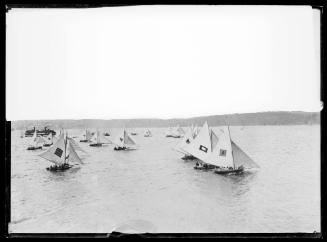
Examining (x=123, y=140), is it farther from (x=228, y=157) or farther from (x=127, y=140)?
(x=228, y=157)

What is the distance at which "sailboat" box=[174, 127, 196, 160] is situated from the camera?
1.28 metres

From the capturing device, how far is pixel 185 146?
128cm

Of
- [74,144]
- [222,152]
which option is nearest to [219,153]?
[222,152]

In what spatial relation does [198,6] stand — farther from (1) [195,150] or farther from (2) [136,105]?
(1) [195,150]

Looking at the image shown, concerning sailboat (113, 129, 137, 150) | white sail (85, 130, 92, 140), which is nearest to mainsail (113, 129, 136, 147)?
sailboat (113, 129, 137, 150)

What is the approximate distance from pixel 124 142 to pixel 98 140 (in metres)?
0.10

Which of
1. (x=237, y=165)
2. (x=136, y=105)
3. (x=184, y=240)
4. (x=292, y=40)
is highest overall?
(x=292, y=40)

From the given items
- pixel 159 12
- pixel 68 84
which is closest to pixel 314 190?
pixel 159 12

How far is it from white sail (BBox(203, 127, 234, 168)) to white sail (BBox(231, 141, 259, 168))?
17mm

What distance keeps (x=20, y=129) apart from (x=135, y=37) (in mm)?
594

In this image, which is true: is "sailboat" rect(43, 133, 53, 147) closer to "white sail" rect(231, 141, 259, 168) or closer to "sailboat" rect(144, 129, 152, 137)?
"sailboat" rect(144, 129, 152, 137)

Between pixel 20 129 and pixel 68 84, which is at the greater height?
pixel 68 84

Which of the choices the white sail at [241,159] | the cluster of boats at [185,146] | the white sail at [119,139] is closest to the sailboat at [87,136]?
the cluster of boats at [185,146]

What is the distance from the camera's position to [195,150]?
1.27 meters
